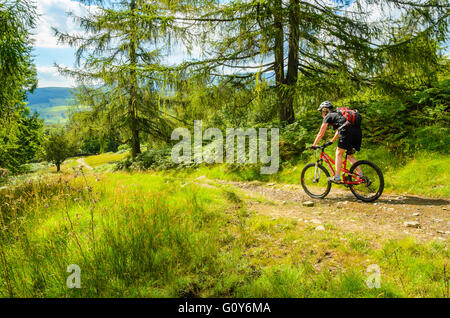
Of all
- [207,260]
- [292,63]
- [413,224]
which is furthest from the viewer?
[292,63]

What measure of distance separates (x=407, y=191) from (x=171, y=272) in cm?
620

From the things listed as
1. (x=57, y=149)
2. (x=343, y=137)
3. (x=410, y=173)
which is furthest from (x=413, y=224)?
(x=57, y=149)

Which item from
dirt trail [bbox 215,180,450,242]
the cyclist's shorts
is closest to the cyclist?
the cyclist's shorts

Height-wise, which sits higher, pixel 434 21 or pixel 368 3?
pixel 368 3

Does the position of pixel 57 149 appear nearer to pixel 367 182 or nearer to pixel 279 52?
pixel 279 52

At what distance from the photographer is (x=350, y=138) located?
5.43 metres

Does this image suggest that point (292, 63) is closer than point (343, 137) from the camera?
No

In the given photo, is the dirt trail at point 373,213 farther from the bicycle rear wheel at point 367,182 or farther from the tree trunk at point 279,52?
the tree trunk at point 279,52

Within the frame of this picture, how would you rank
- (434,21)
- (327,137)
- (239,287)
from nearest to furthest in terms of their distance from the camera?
(239,287) → (434,21) → (327,137)

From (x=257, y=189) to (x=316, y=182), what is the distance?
1964 millimetres

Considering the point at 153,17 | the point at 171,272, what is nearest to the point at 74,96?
the point at 153,17

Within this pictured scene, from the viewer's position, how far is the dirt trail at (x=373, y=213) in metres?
3.63
